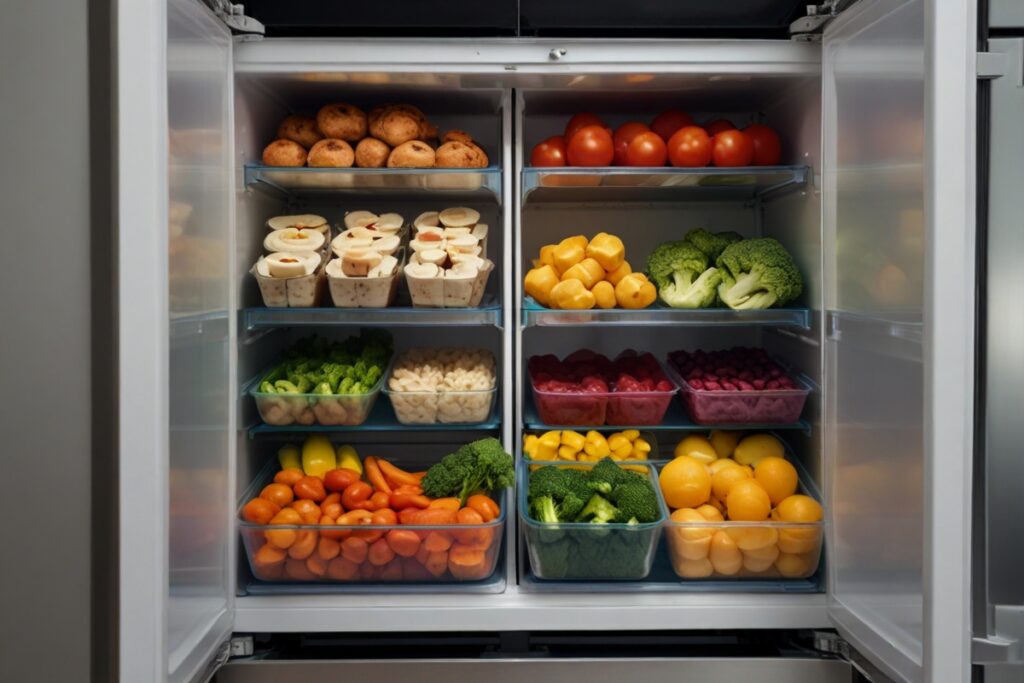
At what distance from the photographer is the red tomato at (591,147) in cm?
204

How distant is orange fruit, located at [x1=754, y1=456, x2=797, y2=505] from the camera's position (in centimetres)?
193

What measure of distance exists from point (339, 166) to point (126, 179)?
2.31 feet

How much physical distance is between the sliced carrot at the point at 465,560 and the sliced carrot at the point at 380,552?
0.14 meters

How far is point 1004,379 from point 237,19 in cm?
171

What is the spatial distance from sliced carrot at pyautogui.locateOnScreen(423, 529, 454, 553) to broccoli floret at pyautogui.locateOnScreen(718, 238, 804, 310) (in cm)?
85

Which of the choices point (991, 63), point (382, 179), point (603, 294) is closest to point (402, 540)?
point (603, 294)

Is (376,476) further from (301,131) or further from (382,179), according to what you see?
(301,131)

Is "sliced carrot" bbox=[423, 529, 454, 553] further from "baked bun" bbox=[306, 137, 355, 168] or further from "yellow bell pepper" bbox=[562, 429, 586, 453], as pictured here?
"baked bun" bbox=[306, 137, 355, 168]

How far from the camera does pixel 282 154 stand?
6.46 feet

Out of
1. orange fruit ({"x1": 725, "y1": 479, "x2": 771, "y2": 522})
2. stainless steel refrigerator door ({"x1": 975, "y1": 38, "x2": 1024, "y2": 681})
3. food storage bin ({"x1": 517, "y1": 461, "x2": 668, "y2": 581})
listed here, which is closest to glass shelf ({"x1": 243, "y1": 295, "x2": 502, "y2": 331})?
food storage bin ({"x1": 517, "y1": 461, "x2": 668, "y2": 581})

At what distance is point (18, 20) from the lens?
1.35m

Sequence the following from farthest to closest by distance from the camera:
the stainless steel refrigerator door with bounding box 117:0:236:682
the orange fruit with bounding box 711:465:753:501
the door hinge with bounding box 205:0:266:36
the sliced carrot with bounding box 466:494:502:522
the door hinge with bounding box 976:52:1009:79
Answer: the orange fruit with bounding box 711:465:753:501 → the sliced carrot with bounding box 466:494:502:522 → the door hinge with bounding box 205:0:266:36 → the door hinge with bounding box 976:52:1009:79 → the stainless steel refrigerator door with bounding box 117:0:236:682

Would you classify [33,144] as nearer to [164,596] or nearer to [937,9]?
[164,596]

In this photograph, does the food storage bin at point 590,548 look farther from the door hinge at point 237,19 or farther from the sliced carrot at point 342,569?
the door hinge at point 237,19
